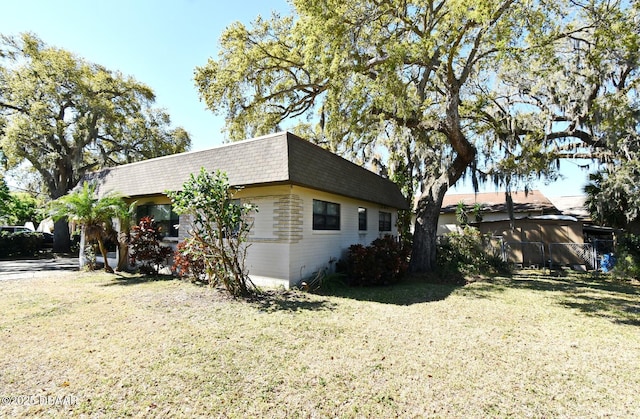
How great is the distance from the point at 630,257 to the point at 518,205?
12.4 meters

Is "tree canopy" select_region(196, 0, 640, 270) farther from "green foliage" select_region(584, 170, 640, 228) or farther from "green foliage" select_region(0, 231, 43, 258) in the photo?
"green foliage" select_region(0, 231, 43, 258)

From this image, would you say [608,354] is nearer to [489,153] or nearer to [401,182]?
[489,153]

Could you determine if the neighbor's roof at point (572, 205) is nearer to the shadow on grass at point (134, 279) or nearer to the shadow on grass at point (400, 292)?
the shadow on grass at point (400, 292)

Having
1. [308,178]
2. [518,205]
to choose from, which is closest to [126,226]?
[308,178]

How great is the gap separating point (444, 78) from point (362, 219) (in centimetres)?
569

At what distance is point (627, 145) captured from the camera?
10922mm

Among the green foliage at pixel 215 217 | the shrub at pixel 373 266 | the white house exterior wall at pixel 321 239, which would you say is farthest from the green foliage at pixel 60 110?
the shrub at pixel 373 266

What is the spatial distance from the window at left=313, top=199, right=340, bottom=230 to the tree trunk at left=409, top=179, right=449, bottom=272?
3.29 m

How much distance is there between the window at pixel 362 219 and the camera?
1188cm

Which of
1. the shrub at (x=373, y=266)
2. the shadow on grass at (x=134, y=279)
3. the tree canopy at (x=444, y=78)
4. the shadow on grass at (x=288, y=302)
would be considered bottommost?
the shadow on grass at (x=288, y=302)

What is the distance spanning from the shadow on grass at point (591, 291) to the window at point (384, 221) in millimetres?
5344

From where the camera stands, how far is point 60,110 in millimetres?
17453

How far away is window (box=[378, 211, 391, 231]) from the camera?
45.1ft

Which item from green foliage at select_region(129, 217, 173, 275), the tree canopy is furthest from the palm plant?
the tree canopy
